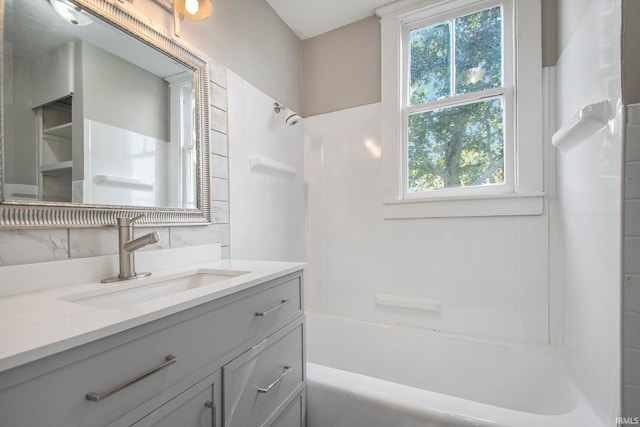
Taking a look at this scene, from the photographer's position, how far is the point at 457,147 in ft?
5.73

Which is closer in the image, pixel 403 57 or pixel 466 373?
pixel 466 373

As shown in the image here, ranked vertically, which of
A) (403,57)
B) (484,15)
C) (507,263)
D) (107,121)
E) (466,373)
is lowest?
(466,373)

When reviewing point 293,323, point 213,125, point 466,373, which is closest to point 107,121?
point 213,125

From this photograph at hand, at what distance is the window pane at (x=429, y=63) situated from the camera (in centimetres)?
178

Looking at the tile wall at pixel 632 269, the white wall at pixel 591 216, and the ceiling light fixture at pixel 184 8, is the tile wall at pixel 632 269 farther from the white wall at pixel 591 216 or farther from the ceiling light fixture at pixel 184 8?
the ceiling light fixture at pixel 184 8

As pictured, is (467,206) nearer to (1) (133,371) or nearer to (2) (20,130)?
(1) (133,371)

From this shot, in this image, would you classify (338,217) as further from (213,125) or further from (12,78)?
(12,78)

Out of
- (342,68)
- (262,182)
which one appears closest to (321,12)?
(342,68)

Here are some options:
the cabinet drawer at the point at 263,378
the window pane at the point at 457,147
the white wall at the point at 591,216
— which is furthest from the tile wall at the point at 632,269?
the cabinet drawer at the point at 263,378

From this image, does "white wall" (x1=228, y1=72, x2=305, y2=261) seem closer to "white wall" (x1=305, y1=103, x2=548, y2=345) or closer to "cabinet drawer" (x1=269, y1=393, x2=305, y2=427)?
"white wall" (x1=305, y1=103, x2=548, y2=345)

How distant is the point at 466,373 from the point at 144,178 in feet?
6.00

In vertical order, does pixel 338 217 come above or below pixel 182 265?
above

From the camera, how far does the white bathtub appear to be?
947 millimetres

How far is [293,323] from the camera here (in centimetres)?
108
